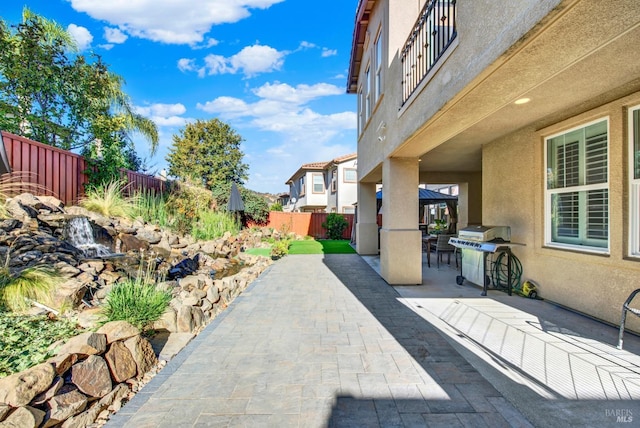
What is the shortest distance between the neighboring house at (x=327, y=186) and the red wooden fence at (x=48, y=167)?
15.5 m

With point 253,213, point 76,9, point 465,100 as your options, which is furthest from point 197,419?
point 253,213

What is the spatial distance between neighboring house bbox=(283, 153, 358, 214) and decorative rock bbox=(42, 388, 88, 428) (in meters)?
19.6

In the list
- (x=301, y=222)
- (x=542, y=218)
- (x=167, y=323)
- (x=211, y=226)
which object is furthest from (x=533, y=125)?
(x=301, y=222)

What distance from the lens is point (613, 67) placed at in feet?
10.9

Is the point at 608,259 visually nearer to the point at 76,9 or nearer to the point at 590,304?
the point at 590,304

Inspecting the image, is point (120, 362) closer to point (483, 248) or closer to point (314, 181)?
point (483, 248)

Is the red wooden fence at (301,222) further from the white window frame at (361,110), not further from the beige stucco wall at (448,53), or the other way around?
the beige stucco wall at (448,53)

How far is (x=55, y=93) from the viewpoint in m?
12.1

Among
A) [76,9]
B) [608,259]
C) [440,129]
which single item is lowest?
[608,259]

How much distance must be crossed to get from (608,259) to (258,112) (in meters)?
27.5

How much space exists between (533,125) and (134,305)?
7493 mm

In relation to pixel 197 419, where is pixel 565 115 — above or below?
above

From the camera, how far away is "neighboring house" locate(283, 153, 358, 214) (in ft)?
79.2

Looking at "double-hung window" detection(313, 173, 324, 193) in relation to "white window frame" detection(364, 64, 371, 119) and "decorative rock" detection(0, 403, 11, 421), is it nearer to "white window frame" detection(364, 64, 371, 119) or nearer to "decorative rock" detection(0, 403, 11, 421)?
"white window frame" detection(364, 64, 371, 119)
